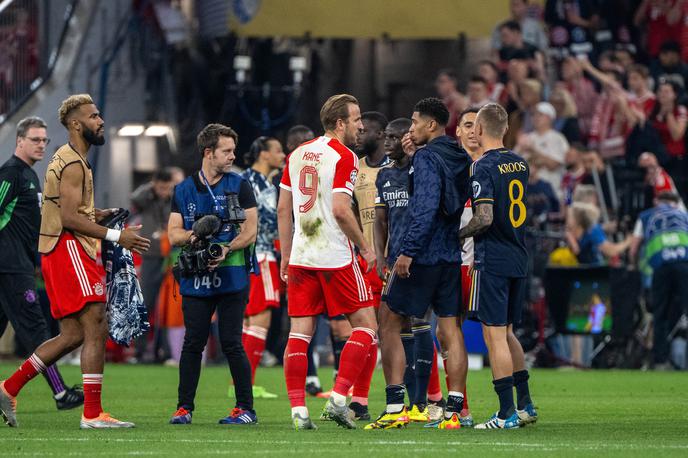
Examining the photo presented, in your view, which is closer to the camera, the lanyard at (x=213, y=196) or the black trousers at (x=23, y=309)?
the lanyard at (x=213, y=196)

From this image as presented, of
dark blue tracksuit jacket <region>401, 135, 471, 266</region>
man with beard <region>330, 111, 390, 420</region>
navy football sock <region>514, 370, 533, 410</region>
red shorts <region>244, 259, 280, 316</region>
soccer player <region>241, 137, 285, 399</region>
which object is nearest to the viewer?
dark blue tracksuit jacket <region>401, 135, 471, 266</region>

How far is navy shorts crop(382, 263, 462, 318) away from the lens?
37.2 feet

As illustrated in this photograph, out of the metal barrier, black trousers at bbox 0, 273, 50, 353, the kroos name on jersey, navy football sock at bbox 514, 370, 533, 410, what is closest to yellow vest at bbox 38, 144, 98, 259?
black trousers at bbox 0, 273, 50, 353

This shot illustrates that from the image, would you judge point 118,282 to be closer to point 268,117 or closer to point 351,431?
point 351,431

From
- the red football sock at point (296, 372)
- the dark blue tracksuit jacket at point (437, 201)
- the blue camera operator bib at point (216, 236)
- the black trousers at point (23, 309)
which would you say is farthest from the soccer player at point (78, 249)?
the dark blue tracksuit jacket at point (437, 201)

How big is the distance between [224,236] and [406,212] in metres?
1.44

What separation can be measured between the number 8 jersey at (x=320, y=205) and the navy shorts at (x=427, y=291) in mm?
530

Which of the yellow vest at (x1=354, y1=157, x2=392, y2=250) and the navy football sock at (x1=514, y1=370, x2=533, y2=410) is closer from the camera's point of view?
the navy football sock at (x1=514, y1=370, x2=533, y2=410)

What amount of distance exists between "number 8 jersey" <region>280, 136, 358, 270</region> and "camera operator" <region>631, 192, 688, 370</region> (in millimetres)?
10730

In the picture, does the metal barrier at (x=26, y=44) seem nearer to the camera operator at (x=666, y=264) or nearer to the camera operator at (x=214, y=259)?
the camera operator at (x=666, y=264)

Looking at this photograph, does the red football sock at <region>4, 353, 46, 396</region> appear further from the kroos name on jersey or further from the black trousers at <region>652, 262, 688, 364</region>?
the black trousers at <region>652, 262, 688, 364</region>

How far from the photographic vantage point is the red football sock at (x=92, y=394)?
1128 centimetres

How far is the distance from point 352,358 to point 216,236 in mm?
1637

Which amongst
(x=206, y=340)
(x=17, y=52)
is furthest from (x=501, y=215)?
(x=17, y=52)
